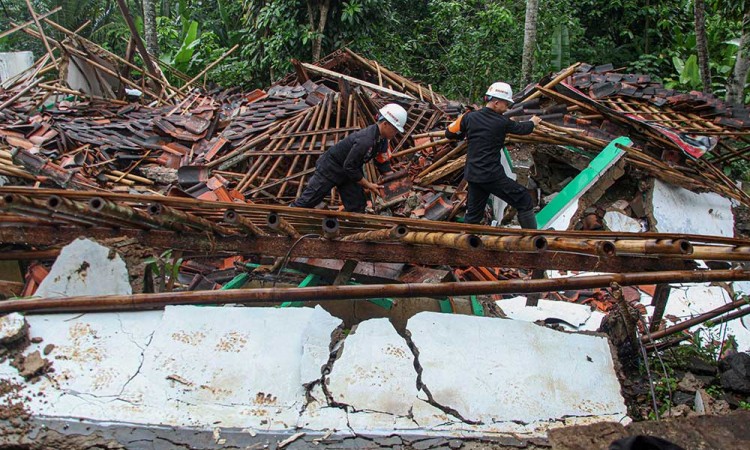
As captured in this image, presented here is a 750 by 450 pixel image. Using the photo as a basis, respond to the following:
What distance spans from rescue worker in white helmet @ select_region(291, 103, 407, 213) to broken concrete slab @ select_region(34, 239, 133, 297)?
264 cm

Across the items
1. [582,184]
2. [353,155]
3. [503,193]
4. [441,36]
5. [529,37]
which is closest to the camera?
[353,155]

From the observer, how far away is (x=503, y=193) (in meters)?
6.17

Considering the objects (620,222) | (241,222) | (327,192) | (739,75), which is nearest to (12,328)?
(241,222)

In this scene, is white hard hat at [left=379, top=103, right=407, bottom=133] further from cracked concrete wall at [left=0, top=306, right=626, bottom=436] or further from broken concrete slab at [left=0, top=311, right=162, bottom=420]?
broken concrete slab at [left=0, top=311, right=162, bottom=420]

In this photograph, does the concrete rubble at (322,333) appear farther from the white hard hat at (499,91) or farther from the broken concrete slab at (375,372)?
the white hard hat at (499,91)

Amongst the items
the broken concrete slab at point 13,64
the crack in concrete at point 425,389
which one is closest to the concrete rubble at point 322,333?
the crack in concrete at point 425,389

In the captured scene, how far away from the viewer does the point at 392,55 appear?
13680 millimetres

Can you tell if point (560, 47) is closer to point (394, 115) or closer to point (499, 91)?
point (499, 91)

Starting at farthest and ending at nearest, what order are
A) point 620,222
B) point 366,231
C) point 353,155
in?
point 620,222 → point 353,155 → point 366,231

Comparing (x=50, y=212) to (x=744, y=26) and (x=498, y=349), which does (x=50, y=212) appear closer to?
(x=498, y=349)

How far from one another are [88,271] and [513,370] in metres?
2.66

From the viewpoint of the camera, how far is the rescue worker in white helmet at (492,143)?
236 inches

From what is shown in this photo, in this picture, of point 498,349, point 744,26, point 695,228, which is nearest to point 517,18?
point 744,26

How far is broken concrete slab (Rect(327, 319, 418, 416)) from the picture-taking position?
10.4 ft
